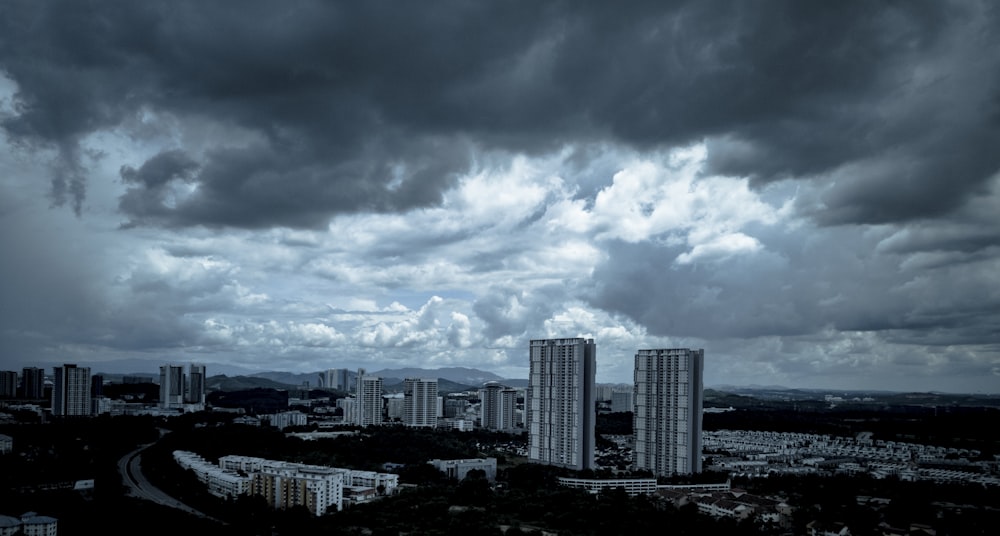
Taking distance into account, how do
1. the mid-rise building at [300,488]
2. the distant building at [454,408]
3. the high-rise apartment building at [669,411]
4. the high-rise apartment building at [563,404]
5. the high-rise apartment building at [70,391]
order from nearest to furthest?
the mid-rise building at [300,488], the high-rise apartment building at [669,411], the high-rise apartment building at [563,404], the high-rise apartment building at [70,391], the distant building at [454,408]

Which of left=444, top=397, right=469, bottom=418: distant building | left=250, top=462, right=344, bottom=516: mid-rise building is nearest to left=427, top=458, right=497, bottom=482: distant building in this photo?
left=250, top=462, right=344, bottom=516: mid-rise building

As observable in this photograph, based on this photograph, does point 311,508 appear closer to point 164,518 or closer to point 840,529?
point 164,518

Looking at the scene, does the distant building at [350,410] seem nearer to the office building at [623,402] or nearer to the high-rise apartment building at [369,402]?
the high-rise apartment building at [369,402]

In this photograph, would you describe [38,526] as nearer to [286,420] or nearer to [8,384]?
[286,420]

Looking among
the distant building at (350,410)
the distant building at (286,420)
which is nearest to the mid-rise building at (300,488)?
the distant building at (286,420)

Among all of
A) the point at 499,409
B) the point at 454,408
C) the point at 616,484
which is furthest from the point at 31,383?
the point at 616,484

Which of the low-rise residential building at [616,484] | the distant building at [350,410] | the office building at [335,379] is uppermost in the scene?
the low-rise residential building at [616,484]
